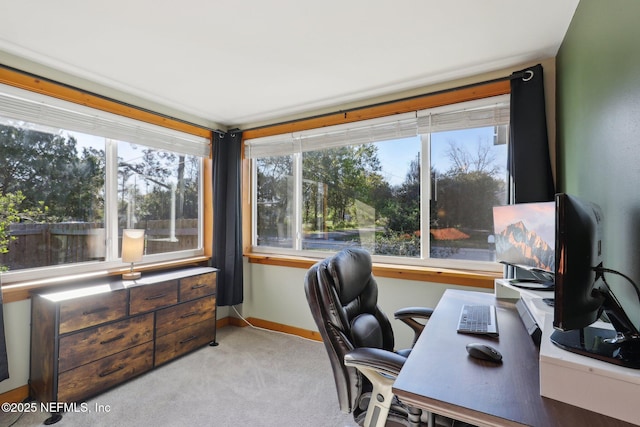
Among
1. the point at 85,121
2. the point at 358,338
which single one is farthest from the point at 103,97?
the point at 358,338

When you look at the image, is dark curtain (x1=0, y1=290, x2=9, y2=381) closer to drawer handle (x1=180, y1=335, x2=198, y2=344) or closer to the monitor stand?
drawer handle (x1=180, y1=335, x2=198, y2=344)

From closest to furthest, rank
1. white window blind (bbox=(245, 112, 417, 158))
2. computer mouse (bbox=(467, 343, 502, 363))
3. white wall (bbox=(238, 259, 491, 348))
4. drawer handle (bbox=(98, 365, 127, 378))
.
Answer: computer mouse (bbox=(467, 343, 502, 363))
drawer handle (bbox=(98, 365, 127, 378))
white wall (bbox=(238, 259, 491, 348))
white window blind (bbox=(245, 112, 417, 158))

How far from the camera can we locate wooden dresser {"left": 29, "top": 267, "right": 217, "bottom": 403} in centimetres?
201

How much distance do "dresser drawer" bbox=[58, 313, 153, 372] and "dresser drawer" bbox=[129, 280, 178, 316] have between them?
2.8 inches

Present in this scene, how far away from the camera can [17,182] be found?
2.22 meters

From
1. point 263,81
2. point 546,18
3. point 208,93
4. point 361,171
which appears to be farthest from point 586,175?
point 208,93

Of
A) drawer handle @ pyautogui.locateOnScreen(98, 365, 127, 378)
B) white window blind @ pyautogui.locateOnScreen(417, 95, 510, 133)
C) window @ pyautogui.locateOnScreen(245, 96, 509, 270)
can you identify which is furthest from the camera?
window @ pyautogui.locateOnScreen(245, 96, 509, 270)

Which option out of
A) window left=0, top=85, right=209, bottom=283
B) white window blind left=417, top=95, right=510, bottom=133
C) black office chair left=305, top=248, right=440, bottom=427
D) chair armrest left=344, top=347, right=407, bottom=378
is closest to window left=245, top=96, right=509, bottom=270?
white window blind left=417, top=95, right=510, bottom=133

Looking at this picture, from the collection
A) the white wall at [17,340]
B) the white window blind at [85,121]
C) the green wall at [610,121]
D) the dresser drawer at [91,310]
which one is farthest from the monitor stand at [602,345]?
the white window blind at [85,121]

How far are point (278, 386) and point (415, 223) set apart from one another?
176 centimetres

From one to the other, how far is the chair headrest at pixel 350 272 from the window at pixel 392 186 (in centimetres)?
116

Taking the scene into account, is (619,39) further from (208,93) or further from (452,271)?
(208,93)

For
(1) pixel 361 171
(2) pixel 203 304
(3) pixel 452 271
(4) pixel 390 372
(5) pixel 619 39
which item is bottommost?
(2) pixel 203 304

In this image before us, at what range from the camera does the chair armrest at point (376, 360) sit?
1.18 meters
